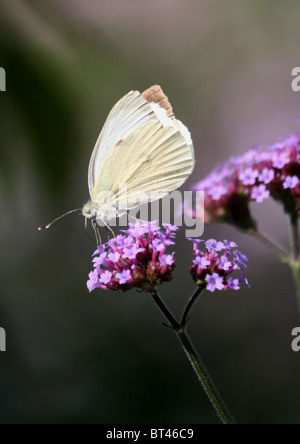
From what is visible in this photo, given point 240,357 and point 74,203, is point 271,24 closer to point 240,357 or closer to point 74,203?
point 74,203

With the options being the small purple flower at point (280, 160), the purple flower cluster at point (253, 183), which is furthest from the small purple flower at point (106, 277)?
the small purple flower at point (280, 160)

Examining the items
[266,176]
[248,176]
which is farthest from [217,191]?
[266,176]

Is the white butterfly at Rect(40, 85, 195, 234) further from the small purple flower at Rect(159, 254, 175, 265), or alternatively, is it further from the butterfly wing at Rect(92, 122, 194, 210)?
the small purple flower at Rect(159, 254, 175, 265)

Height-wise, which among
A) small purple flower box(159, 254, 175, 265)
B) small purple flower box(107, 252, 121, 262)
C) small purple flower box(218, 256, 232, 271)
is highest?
small purple flower box(107, 252, 121, 262)

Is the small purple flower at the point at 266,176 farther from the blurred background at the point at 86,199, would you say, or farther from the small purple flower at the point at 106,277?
the blurred background at the point at 86,199

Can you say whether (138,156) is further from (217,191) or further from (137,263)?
(137,263)

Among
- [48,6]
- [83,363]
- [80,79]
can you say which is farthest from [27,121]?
[83,363]

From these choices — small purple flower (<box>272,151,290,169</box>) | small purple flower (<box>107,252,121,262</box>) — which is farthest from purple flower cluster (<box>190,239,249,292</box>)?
small purple flower (<box>272,151,290,169</box>)
